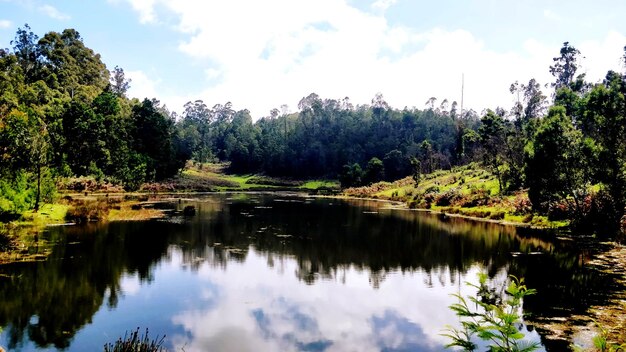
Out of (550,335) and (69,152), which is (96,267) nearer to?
(550,335)

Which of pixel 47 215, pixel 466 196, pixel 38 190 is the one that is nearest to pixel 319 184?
pixel 466 196

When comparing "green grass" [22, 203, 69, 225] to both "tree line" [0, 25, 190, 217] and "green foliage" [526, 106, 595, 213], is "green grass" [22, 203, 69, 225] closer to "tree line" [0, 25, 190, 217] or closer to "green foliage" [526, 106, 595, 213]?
"tree line" [0, 25, 190, 217]

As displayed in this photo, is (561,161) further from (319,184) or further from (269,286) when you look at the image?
(319,184)

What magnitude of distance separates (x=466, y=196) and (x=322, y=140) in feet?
355

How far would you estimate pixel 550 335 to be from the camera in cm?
1600

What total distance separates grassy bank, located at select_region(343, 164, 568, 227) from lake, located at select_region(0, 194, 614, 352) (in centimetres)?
1110

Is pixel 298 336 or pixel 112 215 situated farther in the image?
pixel 112 215

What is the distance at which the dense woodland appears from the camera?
38.9m

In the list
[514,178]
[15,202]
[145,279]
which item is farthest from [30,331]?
Answer: [514,178]

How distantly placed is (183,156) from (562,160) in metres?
104

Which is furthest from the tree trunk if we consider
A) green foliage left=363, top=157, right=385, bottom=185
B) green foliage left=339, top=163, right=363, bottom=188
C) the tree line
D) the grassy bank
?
green foliage left=339, top=163, right=363, bottom=188

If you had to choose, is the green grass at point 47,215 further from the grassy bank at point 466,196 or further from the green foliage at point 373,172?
the green foliage at point 373,172

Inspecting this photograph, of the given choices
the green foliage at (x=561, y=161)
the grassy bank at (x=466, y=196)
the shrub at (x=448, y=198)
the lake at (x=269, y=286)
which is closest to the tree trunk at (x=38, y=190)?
the lake at (x=269, y=286)

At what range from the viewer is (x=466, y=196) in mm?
69062
